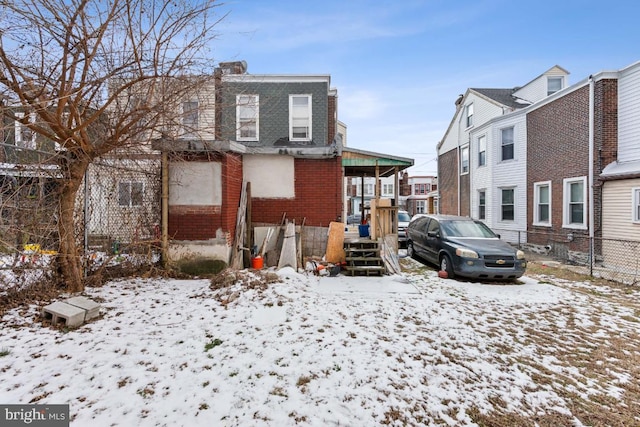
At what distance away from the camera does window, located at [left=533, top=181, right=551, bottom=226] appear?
13.3 meters

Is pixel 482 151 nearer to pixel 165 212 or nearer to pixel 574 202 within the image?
pixel 574 202

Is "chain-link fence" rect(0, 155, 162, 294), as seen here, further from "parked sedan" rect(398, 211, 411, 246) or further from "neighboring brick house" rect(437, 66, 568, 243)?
"neighboring brick house" rect(437, 66, 568, 243)

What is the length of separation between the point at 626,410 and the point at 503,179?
14.9m

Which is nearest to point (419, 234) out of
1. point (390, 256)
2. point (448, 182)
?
point (390, 256)

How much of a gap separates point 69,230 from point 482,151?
18648mm

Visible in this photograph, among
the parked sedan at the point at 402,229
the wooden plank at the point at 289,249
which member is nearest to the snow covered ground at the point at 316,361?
the wooden plank at the point at 289,249

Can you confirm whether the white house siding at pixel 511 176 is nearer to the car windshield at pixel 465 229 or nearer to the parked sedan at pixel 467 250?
the car windshield at pixel 465 229

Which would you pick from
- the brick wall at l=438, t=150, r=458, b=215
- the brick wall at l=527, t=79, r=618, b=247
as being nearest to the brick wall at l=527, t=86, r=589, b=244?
the brick wall at l=527, t=79, r=618, b=247

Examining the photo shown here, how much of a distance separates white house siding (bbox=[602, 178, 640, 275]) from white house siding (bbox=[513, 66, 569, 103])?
820 cm

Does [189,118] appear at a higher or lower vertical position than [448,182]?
lower

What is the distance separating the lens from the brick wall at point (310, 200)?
8477mm

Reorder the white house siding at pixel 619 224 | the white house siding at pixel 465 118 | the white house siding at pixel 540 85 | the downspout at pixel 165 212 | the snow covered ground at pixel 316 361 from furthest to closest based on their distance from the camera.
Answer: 1. the white house siding at pixel 465 118
2. the white house siding at pixel 540 85
3. the white house siding at pixel 619 224
4. the downspout at pixel 165 212
5. the snow covered ground at pixel 316 361

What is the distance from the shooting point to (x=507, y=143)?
50.3 ft

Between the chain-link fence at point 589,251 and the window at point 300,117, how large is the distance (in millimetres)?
9474
